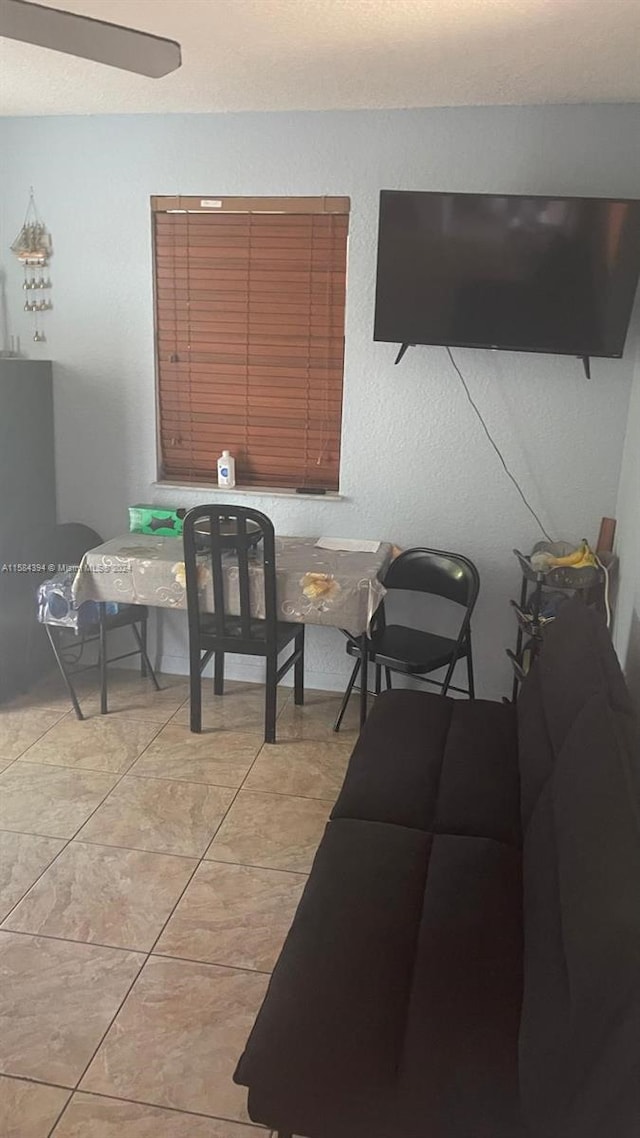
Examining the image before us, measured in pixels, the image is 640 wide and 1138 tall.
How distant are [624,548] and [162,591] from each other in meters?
1.76

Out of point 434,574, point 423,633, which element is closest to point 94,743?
point 423,633

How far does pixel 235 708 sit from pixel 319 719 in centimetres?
38

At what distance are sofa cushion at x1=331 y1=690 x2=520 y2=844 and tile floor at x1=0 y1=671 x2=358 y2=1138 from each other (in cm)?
45

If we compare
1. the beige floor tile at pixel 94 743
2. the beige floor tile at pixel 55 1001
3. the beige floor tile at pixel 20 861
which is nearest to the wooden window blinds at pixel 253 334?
the beige floor tile at pixel 94 743

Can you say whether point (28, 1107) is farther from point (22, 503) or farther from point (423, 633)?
point (22, 503)

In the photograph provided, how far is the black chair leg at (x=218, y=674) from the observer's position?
3.72 metres

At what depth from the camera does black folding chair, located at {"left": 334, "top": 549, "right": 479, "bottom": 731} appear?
318 centimetres

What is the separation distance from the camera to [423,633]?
342 centimetres

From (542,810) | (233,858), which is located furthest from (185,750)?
(542,810)

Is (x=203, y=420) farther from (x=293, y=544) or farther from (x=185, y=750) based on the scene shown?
(x=185, y=750)

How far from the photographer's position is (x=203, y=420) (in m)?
3.69

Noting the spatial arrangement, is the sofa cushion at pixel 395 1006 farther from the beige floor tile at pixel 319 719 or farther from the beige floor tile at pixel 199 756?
the beige floor tile at pixel 319 719

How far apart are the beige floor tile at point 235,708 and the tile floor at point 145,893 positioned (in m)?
0.01

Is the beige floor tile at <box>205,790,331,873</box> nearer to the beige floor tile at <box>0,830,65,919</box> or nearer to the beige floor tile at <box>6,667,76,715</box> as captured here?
the beige floor tile at <box>0,830,65,919</box>
